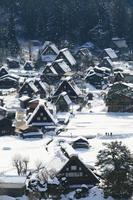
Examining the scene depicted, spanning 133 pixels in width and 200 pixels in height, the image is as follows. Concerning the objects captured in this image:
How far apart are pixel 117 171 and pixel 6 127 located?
42.2 ft

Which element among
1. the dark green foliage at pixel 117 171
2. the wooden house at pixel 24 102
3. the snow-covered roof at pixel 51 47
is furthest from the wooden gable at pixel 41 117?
the snow-covered roof at pixel 51 47

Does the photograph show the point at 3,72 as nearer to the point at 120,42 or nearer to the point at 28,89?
the point at 28,89

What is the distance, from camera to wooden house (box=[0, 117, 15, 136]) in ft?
119

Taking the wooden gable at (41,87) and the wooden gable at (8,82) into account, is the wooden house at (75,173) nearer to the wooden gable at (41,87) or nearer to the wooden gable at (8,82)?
the wooden gable at (41,87)

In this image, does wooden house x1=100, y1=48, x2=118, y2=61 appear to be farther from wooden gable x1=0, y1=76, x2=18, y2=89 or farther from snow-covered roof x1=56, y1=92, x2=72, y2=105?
snow-covered roof x1=56, y1=92, x2=72, y2=105

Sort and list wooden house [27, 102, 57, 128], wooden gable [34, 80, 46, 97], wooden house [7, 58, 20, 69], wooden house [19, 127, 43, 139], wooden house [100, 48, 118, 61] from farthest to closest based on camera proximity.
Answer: wooden house [100, 48, 118, 61] < wooden house [7, 58, 20, 69] < wooden gable [34, 80, 46, 97] < wooden house [27, 102, 57, 128] < wooden house [19, 127, 43, 139]

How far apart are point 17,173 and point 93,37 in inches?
1703

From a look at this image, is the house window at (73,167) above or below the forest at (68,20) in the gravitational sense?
below

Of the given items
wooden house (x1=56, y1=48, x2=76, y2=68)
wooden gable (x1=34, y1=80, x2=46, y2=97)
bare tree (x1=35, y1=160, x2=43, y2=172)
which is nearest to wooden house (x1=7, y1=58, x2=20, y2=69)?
wooden house (x1=56, y1=48, x2=76, y2=68)

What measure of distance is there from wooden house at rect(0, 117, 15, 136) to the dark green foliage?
1170 centimetres

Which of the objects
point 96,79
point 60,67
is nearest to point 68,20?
point 60,67

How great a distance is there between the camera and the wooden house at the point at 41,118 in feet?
121

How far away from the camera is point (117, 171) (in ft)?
82.5

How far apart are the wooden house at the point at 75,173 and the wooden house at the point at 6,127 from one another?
33.3ft
